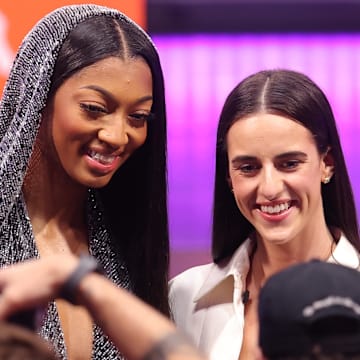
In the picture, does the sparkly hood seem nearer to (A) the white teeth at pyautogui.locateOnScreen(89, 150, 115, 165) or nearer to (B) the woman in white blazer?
(A) the white teeth at pyautogui.locateOnScreen(89, 150, 115, 165)

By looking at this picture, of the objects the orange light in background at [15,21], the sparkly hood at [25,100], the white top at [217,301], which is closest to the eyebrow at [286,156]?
the white top at [217,301]

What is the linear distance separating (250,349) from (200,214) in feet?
5.57

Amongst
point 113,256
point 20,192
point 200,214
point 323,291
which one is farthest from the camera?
point 200,214

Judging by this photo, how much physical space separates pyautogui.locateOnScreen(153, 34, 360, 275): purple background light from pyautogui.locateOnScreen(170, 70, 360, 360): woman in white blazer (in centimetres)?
143

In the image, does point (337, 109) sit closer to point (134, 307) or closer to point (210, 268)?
point (210, 268)

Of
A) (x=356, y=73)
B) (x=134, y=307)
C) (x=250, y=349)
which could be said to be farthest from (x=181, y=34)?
(x=134, y=307)

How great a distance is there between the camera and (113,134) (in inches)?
90.7

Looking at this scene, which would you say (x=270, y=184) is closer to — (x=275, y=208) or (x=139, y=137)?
(x=275, y=208)

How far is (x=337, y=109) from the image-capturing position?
416 centimetres

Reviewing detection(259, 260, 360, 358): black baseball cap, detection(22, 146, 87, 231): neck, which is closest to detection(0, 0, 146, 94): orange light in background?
detection(22, 146, 87, 231): neck

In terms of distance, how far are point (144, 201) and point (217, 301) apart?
0.31 m

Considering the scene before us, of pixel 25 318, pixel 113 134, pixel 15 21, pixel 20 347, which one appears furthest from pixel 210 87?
pixel 20 347

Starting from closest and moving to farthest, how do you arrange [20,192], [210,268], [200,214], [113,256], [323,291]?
[323,291] < [20,192] < [113,256] < [210,268] < [200,214]

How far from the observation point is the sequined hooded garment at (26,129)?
7.39 ft
